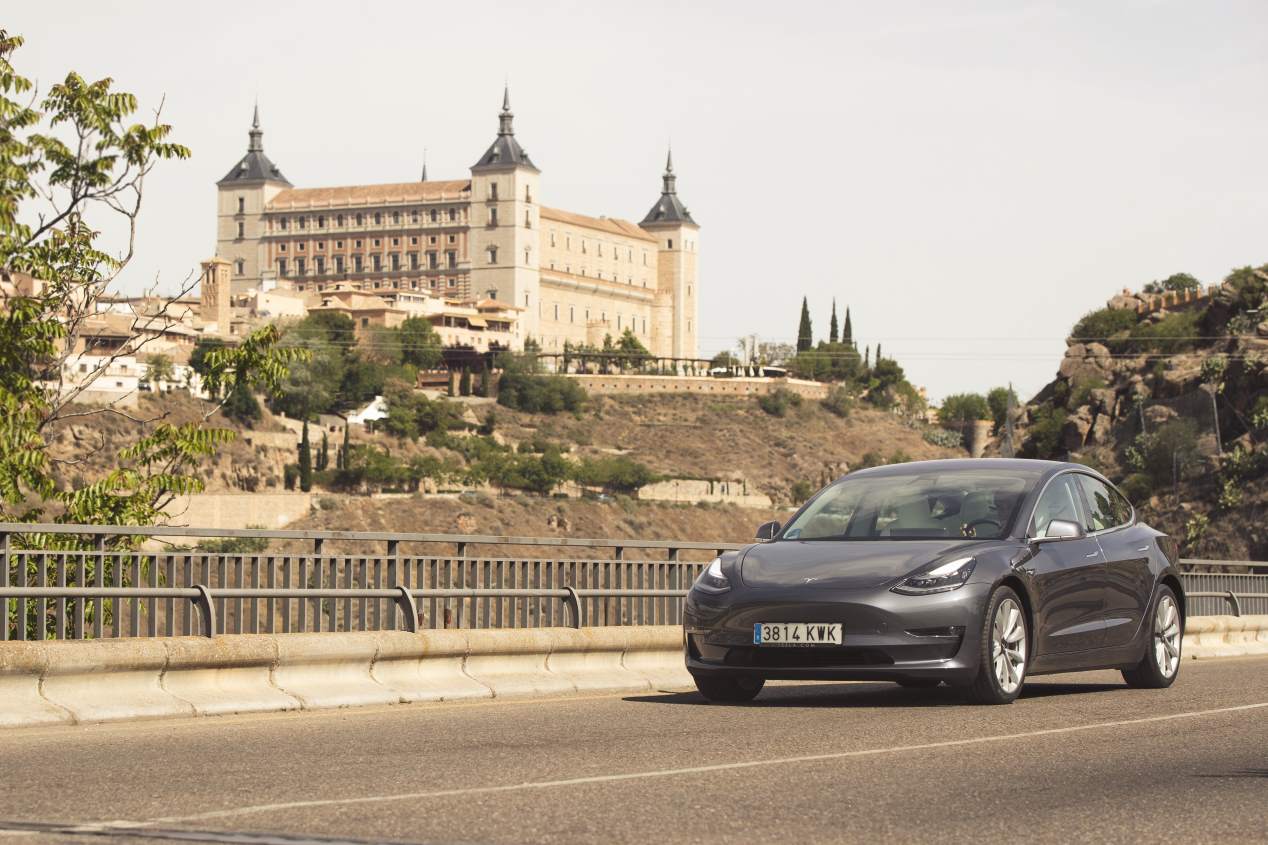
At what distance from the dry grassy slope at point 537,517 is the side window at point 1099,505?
10773 cm

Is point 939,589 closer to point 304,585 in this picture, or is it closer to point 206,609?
point 206,609

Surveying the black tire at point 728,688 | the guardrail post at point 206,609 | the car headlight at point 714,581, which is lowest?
the black tire at point 728,688

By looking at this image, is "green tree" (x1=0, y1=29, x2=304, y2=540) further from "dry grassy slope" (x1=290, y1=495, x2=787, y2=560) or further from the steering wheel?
"dry grassy slope" (x1=290, y1=495, x2=787, y2=560)

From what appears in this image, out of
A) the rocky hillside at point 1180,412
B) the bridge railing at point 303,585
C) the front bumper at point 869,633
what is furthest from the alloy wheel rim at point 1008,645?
the rocky hillside at point 1180,412

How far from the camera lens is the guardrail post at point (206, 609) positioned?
1080 centimetres

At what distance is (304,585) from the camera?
13.6 m

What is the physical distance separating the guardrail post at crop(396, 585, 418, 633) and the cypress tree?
412 feet

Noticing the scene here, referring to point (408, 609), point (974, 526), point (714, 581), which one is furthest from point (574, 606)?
point (974, 526)

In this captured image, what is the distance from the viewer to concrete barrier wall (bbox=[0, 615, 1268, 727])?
32.2ft

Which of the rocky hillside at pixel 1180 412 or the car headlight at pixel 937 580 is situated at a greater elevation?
the rocky hillside at pixel 1180 412

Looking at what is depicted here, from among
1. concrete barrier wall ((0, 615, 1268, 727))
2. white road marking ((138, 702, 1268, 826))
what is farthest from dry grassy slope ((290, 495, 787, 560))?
white road marking ((138, 702, 1268, 826))

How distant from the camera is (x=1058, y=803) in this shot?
7457 millimetres

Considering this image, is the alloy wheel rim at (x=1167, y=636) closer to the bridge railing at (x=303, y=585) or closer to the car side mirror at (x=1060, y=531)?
the car side mirror at (x=1060, y=531)

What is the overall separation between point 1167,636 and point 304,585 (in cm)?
620
